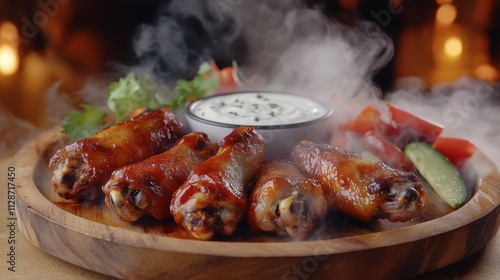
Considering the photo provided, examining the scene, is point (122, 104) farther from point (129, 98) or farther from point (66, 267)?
point (66, 267)

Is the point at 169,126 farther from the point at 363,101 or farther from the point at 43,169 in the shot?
the point at 363,101

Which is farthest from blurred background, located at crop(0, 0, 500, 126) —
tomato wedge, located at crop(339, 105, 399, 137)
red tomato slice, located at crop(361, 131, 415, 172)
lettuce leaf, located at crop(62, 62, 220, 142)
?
red tomato slice, located at crop(361, 131, 415, 172)

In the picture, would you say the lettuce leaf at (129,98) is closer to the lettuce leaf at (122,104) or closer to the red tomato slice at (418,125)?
the lettuce leaf at (122,104)

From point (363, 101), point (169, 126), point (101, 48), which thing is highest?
point (169, 126)

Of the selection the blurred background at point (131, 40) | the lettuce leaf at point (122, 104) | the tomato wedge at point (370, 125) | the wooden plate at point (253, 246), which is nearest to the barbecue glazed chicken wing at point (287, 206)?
the wooden plate at point (253, 246)

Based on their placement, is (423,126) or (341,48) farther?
(341,48)

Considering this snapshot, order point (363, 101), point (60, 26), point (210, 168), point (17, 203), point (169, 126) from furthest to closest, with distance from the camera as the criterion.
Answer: point (60, 26) < point (363, 101) < point (169, 126) < point (17, 203) < point (210, 168)

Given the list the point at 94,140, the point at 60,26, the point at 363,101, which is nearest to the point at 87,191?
the point at 94,140
